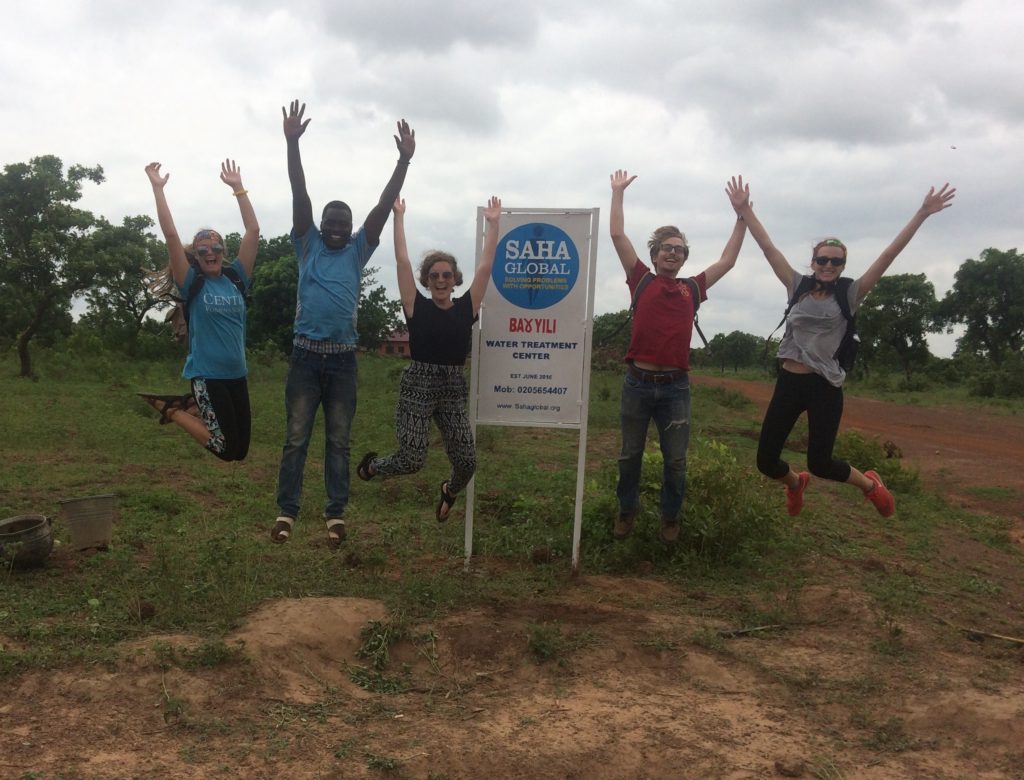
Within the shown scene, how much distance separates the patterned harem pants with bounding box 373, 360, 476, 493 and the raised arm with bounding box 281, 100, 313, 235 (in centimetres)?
115

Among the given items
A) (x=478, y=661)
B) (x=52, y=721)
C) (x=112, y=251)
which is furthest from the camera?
(x=112, y=251)

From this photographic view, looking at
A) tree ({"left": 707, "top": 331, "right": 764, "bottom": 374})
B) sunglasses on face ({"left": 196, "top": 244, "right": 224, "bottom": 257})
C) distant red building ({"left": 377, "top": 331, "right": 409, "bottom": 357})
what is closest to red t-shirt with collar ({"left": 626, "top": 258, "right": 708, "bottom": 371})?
sunglasses on face ({"left": 196, "top": 244, "right": 224, "bottom": 257})

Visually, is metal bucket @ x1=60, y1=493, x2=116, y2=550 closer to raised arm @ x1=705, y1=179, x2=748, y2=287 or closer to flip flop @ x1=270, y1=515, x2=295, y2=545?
flip flop @ x1=270, y1=515, x2=295, y2=545

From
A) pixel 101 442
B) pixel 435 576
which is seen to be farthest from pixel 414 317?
pixel 101 442

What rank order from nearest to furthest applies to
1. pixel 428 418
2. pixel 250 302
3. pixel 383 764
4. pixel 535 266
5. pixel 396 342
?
pixel 383 764, pixel 428 418, pixel 535 266, pixel 250 302, pixel 396 342

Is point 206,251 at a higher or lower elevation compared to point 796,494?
higher

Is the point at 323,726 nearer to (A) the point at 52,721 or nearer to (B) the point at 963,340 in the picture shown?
(A) the point at 52,721

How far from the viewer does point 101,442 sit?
11.7 meters

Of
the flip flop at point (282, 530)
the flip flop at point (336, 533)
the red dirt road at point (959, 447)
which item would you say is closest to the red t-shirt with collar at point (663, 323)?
the flip flop at point (336, 533)

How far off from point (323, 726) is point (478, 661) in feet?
3.53

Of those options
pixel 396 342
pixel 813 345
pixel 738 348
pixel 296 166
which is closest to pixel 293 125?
pixel 296 166

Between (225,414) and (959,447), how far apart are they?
15060 millimetres

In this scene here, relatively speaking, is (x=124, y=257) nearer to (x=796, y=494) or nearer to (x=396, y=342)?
(x=796, y=494)

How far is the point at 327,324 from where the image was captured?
5.29m
